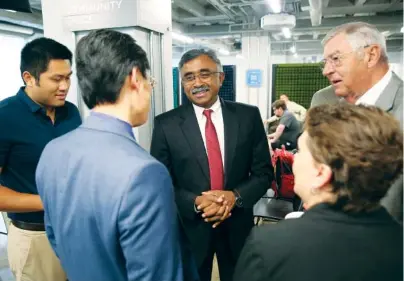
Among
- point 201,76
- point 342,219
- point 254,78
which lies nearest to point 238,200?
point 201,76

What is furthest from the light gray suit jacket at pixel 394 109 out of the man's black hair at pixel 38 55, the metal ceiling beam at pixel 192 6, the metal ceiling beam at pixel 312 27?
the metal ceiling beam at pixel 312 27

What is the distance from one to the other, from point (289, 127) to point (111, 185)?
5185 millimetres

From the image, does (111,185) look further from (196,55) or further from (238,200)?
(196,55)

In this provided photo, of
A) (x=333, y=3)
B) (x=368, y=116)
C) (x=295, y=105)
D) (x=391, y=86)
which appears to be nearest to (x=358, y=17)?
(x=333, y=3)

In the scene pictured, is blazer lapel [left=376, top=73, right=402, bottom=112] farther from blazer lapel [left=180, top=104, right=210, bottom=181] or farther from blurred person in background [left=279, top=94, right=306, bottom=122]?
blurred person in background [left=279, top=94, right=306, bottom=122]

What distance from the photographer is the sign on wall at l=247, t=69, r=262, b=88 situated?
7.51 m

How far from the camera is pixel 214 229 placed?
5.76 feet

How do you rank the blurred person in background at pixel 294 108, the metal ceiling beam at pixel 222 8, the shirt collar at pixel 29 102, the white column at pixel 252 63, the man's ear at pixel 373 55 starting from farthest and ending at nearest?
the white column at pixel 252 63
the metal ceiling beam at pixel 222 8
the blurred person in background at pixel 294 108
the shirt collar at pixel 29 102
the man's ear at pixel 373 55

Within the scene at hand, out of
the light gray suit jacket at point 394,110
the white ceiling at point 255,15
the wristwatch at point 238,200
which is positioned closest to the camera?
the light gray suit jacket at point 394,110

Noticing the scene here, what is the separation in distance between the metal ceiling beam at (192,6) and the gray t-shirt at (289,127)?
308cm

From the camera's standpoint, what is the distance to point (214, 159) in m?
1.74

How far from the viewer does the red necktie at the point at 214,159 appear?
1.74 metres

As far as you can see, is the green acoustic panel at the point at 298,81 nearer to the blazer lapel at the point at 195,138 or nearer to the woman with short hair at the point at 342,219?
the blazer lapel at the point at 195,138

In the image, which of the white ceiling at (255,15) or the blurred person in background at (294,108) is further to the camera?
the white ceiling at (255,15)
